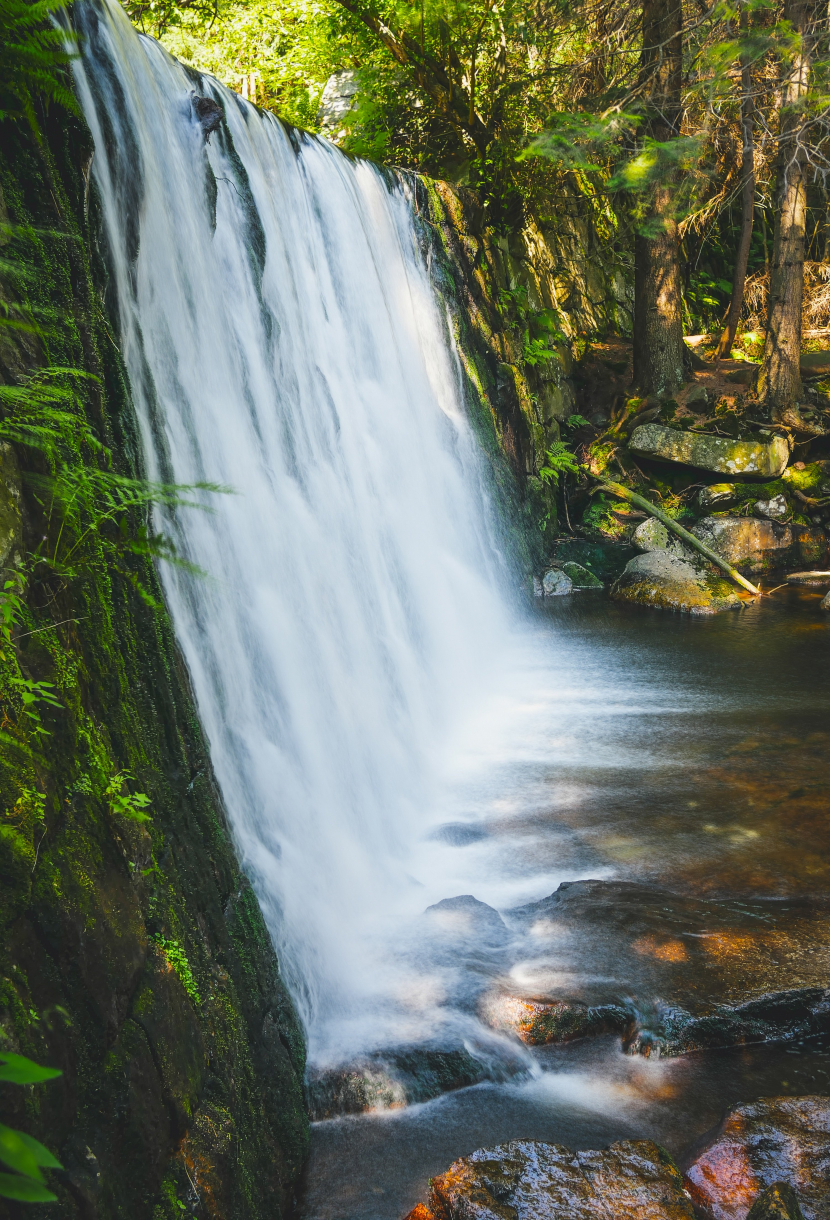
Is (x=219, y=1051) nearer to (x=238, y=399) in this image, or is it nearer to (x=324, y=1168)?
(x=324, y=1168)

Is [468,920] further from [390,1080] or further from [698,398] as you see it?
[698,398]

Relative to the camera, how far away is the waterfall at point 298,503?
407 centimetres

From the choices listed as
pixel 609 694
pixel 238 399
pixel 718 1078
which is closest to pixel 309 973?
pixel 718 1078

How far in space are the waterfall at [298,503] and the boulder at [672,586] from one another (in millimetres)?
3195

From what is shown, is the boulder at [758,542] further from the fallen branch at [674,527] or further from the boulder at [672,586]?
the boulder at [672,586]

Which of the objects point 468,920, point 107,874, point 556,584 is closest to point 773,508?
point 556,584

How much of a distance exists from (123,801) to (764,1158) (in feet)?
7.58

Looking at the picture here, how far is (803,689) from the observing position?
315 inches

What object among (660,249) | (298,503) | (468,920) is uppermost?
(660,249)

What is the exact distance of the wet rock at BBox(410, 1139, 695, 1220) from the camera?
2.50 meters

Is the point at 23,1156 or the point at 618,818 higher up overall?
the point at 23,1156

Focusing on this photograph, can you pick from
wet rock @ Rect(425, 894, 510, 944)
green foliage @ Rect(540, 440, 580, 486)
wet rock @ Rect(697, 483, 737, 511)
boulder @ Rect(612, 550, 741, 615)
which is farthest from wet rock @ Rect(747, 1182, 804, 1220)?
wet rock @ Rect(697, 483, 737, 511)

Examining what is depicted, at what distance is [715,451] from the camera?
13.1 metres

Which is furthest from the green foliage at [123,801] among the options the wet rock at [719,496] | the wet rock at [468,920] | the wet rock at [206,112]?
the wet rock at [719,496]
